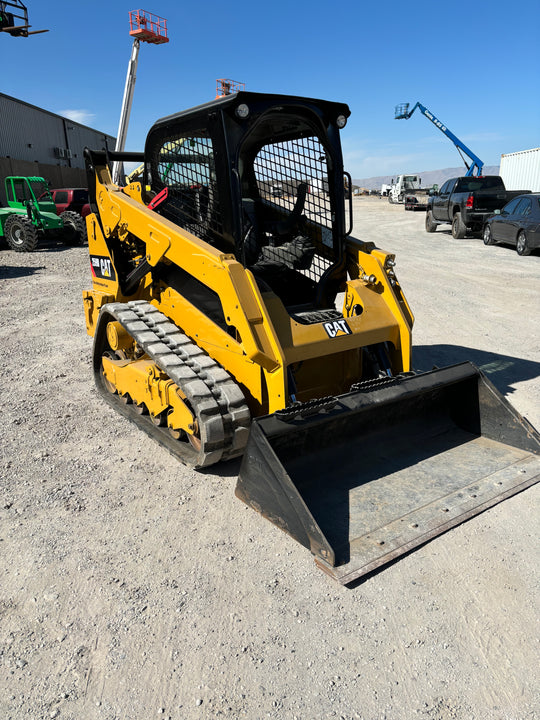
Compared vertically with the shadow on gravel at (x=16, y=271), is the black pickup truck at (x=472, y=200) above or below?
above

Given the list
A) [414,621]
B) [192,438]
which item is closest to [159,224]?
[192,438]

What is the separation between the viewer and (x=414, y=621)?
2.51m

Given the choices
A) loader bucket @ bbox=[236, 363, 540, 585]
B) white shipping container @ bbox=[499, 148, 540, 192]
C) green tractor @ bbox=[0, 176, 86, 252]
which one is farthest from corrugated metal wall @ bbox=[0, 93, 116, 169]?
loader bucket @ bbox=[236, 363, 540, 585]

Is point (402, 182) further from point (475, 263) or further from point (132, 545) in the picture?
point (132, 545)

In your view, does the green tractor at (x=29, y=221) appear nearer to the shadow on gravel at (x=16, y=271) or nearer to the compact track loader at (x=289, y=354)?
the shadow on gravel at (x=16, y=271)

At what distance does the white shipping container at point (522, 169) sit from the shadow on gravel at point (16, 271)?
23.0m

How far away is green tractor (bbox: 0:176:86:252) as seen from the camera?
50.4ft

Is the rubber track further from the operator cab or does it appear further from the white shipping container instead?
the white shipping container

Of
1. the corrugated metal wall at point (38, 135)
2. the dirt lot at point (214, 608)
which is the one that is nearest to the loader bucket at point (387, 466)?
the dirt lot at point (214, 608)

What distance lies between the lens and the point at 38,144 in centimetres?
3086

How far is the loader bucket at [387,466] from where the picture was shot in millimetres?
2961

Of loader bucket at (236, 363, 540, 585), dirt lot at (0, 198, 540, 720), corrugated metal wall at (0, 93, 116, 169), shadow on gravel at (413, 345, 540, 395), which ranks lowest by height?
shadow on gravel at (413, 345, 540, 395)

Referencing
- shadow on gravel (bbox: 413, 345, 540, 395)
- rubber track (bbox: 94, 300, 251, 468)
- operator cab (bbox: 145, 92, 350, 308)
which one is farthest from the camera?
shadow on gravel (bbox: 413, 345, 540, 395)

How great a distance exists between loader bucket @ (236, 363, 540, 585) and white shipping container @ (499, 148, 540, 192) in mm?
25720
